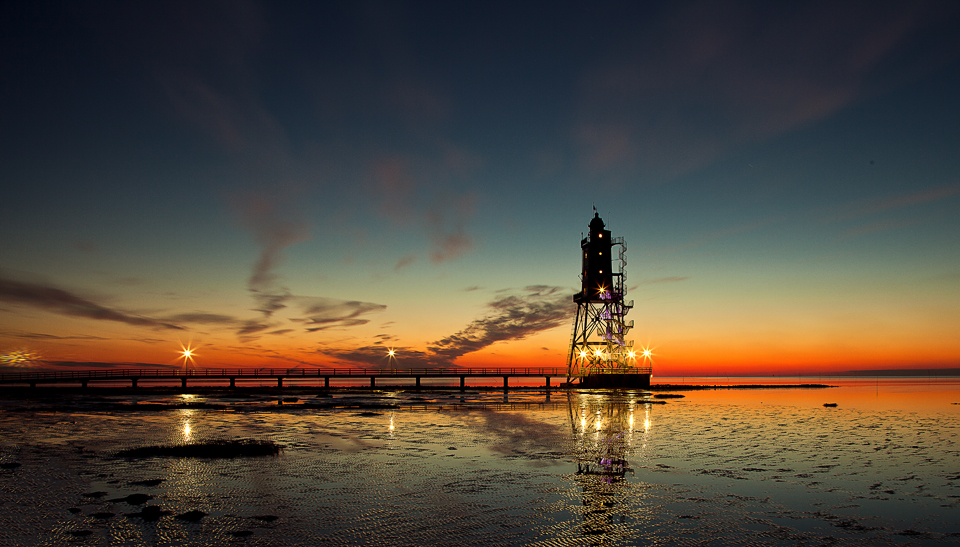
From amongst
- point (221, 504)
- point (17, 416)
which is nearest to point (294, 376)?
point (17, 416)

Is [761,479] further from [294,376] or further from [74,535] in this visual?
[294,376]

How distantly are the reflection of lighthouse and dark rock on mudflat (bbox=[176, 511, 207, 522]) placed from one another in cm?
677

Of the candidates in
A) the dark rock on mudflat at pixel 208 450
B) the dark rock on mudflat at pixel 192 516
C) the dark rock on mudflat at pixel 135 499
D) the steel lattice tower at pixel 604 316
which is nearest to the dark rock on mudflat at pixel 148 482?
the dark rock on mudflat at pixel 135 499

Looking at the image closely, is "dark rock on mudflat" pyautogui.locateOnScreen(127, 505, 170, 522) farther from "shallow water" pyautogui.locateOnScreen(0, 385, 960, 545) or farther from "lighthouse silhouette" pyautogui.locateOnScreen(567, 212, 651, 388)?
"lighthouse silhouette" pyautogui.locateOnScreen(567, 212, 651, 388)

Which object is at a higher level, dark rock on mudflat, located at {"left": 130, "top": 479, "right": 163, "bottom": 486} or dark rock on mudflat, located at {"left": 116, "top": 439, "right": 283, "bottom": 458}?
dark rock on mudflat, located at {"left": 130, "top": 479, "right": 163, "bottom": 486}

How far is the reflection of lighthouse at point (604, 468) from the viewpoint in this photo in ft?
31.1

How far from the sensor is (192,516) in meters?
9.45

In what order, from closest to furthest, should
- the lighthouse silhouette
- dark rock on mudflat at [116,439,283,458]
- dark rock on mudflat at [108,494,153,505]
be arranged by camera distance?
dark rock on mudflat at [108,494,153,505], dark rock on mudflat at [116,439,283,458], the lighthouse silhouette

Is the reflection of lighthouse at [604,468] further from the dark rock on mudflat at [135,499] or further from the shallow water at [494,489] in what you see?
the dark rock on mudflat at [135,499]

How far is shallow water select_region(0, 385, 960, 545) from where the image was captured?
8.77 metres

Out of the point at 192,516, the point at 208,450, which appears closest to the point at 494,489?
the point at 192,516

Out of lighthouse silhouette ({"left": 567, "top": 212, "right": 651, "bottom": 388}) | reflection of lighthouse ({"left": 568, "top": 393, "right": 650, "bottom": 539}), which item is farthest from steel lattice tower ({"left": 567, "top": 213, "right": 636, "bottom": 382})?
reflection of lighthouse ({"left": 568, "top": 393, "right": 650, "bottom": 539})

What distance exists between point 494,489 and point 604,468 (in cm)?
394

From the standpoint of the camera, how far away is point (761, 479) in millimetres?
13305
